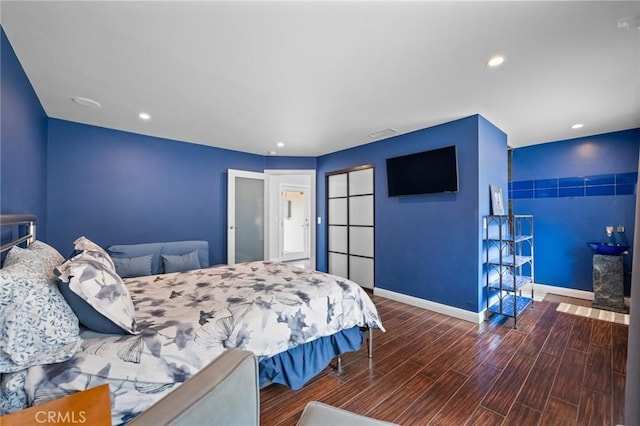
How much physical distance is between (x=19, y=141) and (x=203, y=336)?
2235 millimetres

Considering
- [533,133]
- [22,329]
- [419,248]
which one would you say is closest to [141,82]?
[22,329]

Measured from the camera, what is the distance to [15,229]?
2.07m

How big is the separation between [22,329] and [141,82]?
210 centimetres

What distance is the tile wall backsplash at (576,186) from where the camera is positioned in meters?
3.59

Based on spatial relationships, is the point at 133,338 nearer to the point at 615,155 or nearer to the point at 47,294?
the point at 47,294

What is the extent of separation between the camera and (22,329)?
106 centimetres

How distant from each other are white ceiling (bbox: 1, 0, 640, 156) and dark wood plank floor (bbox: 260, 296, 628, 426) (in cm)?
Result: 243

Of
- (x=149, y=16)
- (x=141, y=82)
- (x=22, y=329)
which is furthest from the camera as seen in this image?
(x=141, y=82)

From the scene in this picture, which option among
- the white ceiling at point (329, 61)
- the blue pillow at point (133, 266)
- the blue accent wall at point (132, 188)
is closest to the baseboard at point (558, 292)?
the white ceiling at point (329, 61)

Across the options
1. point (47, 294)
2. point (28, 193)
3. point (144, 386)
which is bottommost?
point (144, 386)

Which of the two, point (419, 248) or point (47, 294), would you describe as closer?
point (47, 294)

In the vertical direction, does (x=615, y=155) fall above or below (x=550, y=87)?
below

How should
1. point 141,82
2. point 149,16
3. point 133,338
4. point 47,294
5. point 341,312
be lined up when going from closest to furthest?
point 47,294
point 133,338
point 149,16
point 341,312
point 141,82

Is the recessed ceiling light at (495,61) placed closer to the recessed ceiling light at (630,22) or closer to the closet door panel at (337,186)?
the recessed ceiling light at (630,22)
